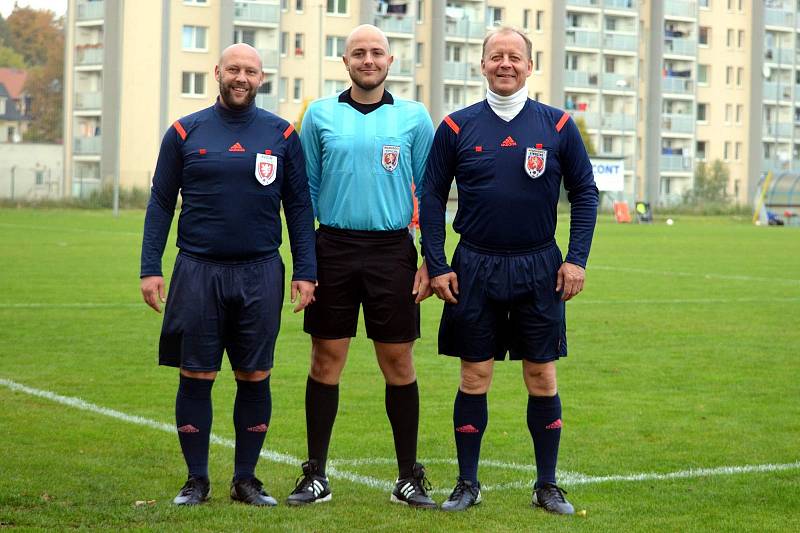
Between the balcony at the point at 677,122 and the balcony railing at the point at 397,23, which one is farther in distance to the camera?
the balcony at the point at 677,122

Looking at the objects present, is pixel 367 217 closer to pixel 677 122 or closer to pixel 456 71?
pixel 456 71

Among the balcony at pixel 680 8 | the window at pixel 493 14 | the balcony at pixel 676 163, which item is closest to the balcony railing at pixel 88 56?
the window at pixel 493 14

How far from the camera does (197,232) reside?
6309mm

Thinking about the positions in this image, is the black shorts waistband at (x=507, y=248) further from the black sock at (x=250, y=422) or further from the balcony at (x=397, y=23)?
the balcony at (x=397, y=23)

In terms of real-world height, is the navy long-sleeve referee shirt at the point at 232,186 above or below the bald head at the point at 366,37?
below

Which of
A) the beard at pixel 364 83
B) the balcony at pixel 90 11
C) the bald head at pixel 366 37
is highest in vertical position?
the balcony at pixel 90 11

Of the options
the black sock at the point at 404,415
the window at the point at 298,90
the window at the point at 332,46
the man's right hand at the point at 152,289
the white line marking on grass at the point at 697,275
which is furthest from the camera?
the window at the point at 332,46

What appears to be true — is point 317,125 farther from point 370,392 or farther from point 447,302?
point 370,392

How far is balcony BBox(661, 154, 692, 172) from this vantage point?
88812 millimetres

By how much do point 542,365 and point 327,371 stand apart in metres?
1.02

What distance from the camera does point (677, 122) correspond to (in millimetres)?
89125

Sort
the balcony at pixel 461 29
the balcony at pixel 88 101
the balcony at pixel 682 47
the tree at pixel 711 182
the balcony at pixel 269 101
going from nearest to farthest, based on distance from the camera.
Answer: the balcony at pixel 88 101
the balcony at pixel 269 101
the balcony at pixel 461 29
the tree at pixel 711 182
the balcony at pixel 682 47

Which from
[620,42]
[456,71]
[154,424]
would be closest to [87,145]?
[456,71]

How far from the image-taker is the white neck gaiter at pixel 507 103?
20.7ft
